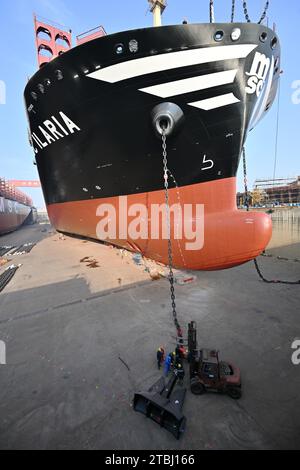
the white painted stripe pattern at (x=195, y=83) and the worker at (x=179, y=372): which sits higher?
the white painted stripe pattern at (x=195, y=83)

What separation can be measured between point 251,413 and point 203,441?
780mm

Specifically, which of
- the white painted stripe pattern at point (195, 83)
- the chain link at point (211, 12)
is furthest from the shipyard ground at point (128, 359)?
the chain link at point (211, 12)

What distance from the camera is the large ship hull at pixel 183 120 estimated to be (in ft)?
16.5

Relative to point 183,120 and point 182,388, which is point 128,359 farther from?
point 183,120

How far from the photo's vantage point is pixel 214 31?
4801mm

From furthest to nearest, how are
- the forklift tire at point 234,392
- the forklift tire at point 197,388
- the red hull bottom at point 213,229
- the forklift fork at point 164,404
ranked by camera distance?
1. the red hull bottom at point 213,229
2. the forklift tire at point 197,388
3. the forklift tire at point 234,392
4. the forklift fork at point 164,404

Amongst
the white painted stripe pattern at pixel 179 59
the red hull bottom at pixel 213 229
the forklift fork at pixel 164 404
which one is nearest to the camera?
the forklift fork at pixel 164 404

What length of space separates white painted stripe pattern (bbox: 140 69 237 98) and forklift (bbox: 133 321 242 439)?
5.40 m

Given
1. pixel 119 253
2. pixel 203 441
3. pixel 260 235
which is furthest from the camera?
pixel 119 253

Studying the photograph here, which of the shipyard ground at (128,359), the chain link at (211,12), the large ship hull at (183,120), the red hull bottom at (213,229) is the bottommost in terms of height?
the shipyard ground at (128,359)

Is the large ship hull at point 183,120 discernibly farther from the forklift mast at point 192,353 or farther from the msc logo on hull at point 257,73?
the forklift mast at point 192,353

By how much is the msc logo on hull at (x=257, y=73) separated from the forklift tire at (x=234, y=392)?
21.4 ft

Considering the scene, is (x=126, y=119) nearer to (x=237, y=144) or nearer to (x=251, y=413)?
(x=237, y=144)

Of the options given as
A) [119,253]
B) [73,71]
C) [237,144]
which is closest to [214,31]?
[237,144]
